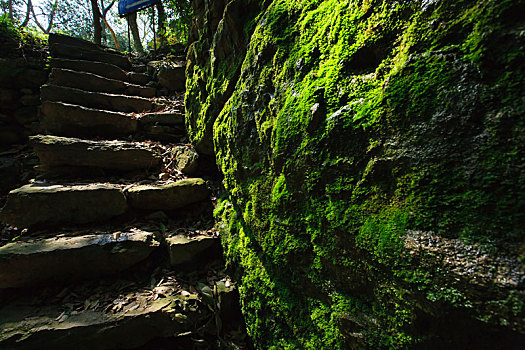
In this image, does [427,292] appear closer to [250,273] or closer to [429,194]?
[429,194]

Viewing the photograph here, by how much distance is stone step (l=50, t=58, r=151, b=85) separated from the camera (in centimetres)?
450

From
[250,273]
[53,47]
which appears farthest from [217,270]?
[53,47]

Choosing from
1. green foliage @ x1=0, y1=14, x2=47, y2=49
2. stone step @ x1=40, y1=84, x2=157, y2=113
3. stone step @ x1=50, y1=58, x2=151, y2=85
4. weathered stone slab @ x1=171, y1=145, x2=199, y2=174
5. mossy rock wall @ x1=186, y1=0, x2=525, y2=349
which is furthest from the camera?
green foliage @ x1=0, y1=14, x2=47, y2=49

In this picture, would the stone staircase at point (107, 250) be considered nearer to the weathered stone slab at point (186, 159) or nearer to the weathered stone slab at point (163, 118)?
the weathered stone slab at point (186, 159)

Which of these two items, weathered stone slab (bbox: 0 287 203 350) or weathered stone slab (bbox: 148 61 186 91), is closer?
weathered stone slab (bbox: 0 287 203 350)

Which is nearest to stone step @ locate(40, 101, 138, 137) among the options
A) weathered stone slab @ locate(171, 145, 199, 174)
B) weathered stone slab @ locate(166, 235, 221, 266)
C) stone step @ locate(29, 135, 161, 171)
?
stone step @ locate(29, 135, 161, 171)

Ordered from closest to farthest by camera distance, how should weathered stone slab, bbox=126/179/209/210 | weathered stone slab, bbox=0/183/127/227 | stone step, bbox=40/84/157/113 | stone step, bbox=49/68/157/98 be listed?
weathered stone slab, bbox=0/183/127/227, weathered stone slab, bbox=126/179/209/210, stone step, bbox=40/84/157/113, stone step, bbox=49/68/157/98

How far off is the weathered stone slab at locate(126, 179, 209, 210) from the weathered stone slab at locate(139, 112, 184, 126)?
5.28 ft

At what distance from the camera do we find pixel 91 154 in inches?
114

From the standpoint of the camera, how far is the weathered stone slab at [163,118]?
3879mm

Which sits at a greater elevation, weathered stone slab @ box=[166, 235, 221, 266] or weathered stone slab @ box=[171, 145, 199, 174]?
weathered stone slab @ box=[171, 145, 199, 174]

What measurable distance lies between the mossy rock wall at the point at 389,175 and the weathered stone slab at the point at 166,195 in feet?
4.24

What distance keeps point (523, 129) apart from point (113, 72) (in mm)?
6261

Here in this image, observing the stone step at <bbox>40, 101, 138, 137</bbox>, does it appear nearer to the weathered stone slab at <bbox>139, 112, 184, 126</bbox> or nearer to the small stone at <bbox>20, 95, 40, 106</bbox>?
the weathered stone slab at <bbox>139, 112, 184, 126</bbox>
